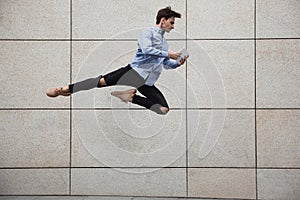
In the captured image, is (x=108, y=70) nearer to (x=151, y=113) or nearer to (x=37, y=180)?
(x=151, y=113)

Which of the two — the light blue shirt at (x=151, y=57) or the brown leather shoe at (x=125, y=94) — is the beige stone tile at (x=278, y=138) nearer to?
the light blue shirt at (x=151, y=57)

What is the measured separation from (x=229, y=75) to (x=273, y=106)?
49 cm

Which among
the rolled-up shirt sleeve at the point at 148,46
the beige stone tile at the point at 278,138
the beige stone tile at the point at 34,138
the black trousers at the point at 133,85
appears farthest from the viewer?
the beige stone tile at the point at 34,138

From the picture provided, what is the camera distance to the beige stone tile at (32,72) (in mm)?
4652

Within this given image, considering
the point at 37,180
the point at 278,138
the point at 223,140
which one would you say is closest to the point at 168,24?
the point at 223,140

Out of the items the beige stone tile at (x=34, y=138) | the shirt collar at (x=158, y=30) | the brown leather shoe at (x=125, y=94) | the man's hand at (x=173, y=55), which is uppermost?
the shirt collar at (x=158, y=30)

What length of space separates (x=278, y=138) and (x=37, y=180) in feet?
7.50

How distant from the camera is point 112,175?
4.63 metres

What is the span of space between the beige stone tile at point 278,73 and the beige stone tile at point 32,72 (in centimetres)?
181

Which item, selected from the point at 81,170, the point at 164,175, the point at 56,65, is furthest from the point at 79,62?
the point at 164,175

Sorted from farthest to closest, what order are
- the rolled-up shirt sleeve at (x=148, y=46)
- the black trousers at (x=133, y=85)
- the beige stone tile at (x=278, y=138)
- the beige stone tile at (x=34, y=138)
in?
the beige stone tile at (x=34, y=138), the beige stone tile at (x=278, y=138), the black trousers at (x=133, y=85), the rolled-up shirt sleeve at (x=148, y=46)

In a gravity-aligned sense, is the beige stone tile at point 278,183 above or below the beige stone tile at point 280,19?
below

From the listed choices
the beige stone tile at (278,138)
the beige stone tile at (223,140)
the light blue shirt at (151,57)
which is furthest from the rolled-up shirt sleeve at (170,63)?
the beige stone tile at (278,138)

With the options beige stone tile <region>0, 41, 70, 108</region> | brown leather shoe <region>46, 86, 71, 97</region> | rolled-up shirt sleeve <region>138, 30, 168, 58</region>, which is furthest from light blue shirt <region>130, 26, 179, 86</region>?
beige stone tile <region>0, 41, 70, 108</region>
